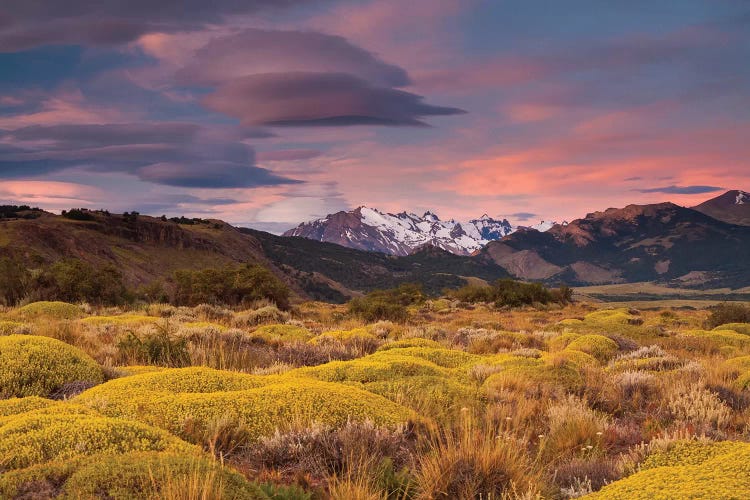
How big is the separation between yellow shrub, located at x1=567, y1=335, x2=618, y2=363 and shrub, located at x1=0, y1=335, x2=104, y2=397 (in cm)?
1109

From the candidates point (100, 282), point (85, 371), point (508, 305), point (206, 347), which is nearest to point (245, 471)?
point (85, 371)

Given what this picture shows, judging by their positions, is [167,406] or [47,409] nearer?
[47,409]

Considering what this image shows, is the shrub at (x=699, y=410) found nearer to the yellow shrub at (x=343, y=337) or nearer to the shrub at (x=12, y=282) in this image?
the yellow shrub at (x=343, y=337)

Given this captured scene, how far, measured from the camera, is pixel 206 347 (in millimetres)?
10969

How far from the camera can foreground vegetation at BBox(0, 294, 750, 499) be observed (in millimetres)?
3527

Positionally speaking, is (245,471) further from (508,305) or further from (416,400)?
(508,305)

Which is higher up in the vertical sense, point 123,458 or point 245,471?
point 123,458

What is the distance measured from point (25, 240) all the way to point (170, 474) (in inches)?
2974

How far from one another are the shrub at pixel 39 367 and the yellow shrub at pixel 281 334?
20.0 ft

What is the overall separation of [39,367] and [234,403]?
3.50 meters

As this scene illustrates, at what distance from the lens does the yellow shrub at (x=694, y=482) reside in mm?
3230

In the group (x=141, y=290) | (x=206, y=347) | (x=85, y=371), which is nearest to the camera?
(x=85, y=371)

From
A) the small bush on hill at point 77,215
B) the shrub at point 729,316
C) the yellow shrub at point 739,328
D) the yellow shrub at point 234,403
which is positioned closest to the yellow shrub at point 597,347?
the yellow shrub at point 234,403

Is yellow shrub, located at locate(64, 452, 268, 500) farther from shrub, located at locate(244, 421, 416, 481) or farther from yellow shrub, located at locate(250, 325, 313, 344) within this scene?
yellow shrub, located at locate(250, 325, 313, 344)
